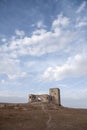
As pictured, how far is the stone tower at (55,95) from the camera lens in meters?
70.6

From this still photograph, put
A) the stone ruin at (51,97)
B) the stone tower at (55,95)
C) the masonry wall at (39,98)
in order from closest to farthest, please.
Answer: the masonry wall at (39,98), the stone ruin at (51,97), the stone tower at (55,95)

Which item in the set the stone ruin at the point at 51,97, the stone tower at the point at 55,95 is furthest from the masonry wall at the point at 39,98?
the stone tower at the point at 55,95

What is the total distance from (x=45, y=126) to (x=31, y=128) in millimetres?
2018

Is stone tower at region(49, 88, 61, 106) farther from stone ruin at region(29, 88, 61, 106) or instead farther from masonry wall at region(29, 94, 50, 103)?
masonry wall at region(29, 94, 50, 103)

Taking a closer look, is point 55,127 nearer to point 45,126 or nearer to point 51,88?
point 45,126

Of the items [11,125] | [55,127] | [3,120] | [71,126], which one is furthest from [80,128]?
[3,120]

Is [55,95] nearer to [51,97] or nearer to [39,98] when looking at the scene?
[51,97]

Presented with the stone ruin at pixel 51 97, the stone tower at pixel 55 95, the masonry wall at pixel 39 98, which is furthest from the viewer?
the stone tower at pixel 55 95

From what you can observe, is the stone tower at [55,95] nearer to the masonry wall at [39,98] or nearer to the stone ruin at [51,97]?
the stone ruin at [51,97]

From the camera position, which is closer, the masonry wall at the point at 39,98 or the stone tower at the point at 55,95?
the masonry wall at the point at 39,98

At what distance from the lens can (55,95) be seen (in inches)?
2795

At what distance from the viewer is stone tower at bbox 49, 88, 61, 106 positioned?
232 feet

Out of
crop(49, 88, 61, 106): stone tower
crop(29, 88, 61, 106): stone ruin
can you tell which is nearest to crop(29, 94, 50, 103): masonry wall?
crop(29, 88, 61, 106): stone ruin

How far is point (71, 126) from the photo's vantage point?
89.6 feet
